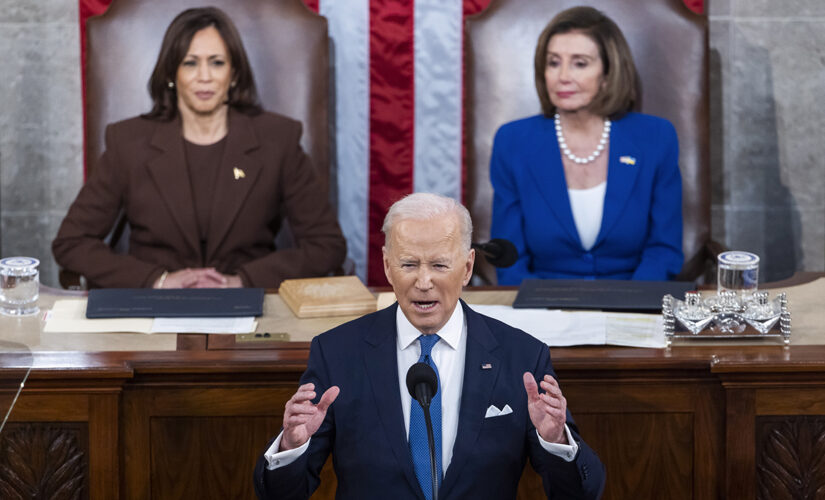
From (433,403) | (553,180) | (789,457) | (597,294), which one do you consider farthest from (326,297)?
(789,457)

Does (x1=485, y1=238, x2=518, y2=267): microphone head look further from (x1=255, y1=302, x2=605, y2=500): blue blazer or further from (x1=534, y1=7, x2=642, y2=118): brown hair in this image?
(x1=534, y1=7, x2=642, y2=118): brown hair

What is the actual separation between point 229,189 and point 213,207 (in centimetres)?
8

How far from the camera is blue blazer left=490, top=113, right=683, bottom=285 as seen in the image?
161 inches

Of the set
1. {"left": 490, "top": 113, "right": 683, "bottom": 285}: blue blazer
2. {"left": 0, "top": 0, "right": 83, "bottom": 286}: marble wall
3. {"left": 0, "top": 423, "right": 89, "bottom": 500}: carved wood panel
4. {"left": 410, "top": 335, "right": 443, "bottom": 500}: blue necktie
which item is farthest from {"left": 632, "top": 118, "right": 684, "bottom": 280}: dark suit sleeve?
{"left": 0, "top": 0, "right": 83, "bottom": 286}: marble wall

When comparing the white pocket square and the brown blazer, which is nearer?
the white pocket square

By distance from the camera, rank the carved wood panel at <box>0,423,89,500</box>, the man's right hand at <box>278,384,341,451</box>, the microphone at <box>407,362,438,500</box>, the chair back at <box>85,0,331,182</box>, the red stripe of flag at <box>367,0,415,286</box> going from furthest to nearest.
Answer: the red stripe of flag at <box>367,0,415,286</box> < the chair back at <box>85,0,331,182</box> < the carved wood panel at <box>0,423,89,500</box> < the man's right hand at <box>278,384,341,451</box> < the microphone at <box>407,362,438,500</box>

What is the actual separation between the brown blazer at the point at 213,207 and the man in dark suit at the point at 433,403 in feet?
5.39

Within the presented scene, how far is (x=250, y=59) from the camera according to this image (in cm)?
443

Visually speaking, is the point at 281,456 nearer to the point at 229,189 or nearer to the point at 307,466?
the point at 307,466

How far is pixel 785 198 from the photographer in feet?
16.5

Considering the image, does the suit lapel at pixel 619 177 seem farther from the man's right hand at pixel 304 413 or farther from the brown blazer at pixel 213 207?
the man's right hand at pixel 304 413

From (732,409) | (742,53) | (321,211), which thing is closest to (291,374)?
(732,409)

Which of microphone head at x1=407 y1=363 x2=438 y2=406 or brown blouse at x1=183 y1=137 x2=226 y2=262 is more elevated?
brown blouse at x1=183 y1=137 x2=226 y2=262

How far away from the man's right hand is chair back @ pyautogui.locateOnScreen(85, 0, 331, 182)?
2305mm
